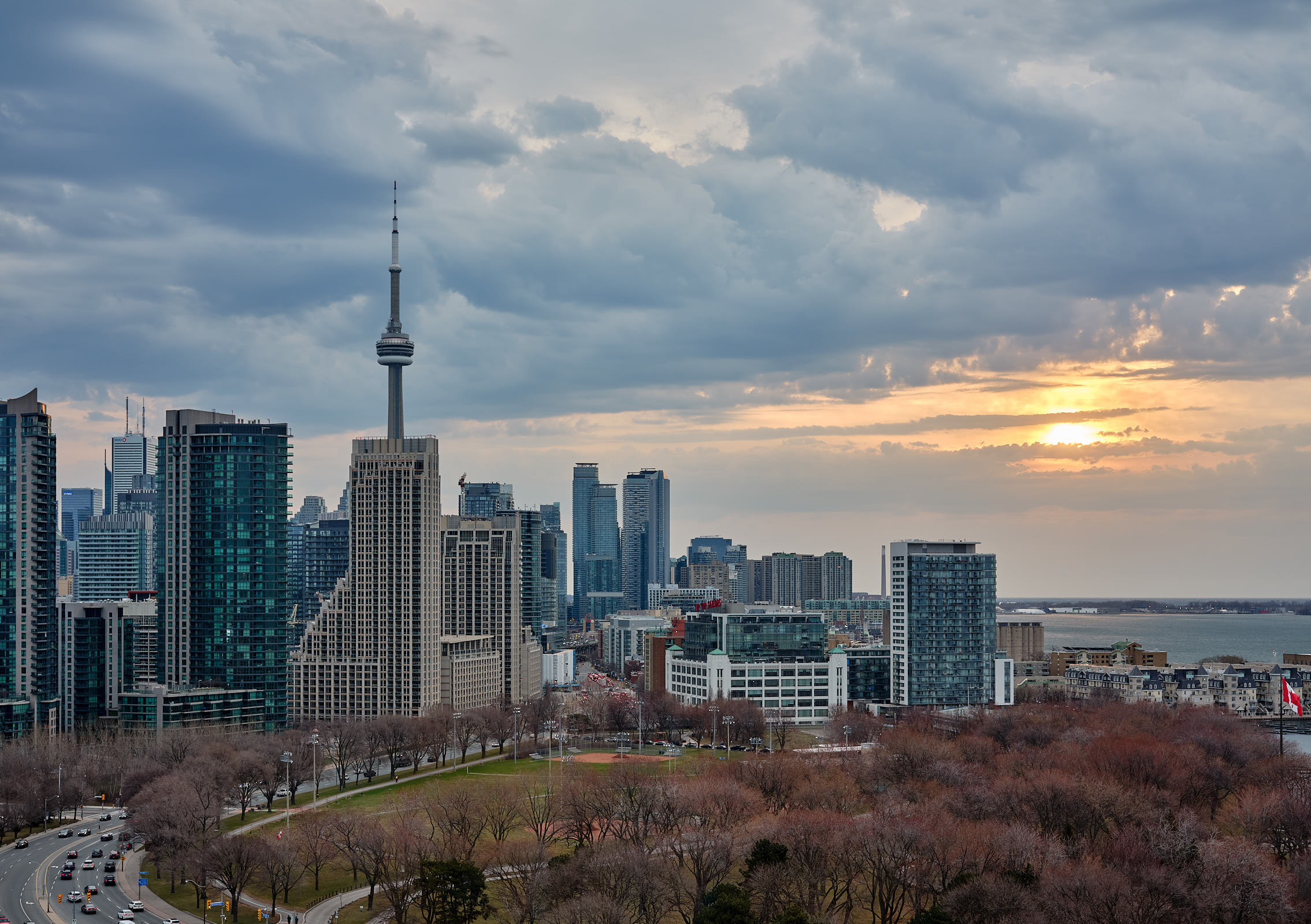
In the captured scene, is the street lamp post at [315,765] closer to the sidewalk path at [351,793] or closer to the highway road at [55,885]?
the sidewalk path at [351,793]

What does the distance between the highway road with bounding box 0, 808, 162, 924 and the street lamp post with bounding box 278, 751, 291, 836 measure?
14.0 metres

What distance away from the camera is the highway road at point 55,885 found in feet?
318

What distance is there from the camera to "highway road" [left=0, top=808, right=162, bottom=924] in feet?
318

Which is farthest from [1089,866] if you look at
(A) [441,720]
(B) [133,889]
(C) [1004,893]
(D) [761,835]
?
(A) [441,720]

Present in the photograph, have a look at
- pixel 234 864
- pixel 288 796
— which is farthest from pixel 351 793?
pixel 234 864

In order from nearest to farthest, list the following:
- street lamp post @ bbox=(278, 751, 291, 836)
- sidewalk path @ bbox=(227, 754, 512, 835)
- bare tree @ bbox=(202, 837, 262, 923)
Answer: bare tree @ bbox=(202, 837, 262, 923) → street lamp post @ bbox=(278, 751, 291, 836) → sidewalk path @ bbox=(227, 754, 512, 835)

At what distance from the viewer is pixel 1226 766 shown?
5167 inches

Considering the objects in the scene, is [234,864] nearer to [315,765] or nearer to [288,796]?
[288,796]

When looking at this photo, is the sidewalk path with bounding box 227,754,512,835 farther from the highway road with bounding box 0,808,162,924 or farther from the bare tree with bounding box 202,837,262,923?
the bare tree with bounding box 202,837,262,923

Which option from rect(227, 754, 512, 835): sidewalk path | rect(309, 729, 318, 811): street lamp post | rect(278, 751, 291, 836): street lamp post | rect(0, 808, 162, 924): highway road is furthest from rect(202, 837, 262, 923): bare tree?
rect(309, 729, 318, 811): street lamp post

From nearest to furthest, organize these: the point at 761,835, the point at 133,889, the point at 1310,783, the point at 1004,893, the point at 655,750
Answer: the point at 1004,893, the point at 761,835, the point at 133,889, the point at 1310,783, the point at 655,750

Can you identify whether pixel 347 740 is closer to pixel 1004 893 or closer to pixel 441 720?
pixel 441 720

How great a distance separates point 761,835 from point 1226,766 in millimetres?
54614

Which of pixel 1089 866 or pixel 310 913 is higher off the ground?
pixel 1089 866
